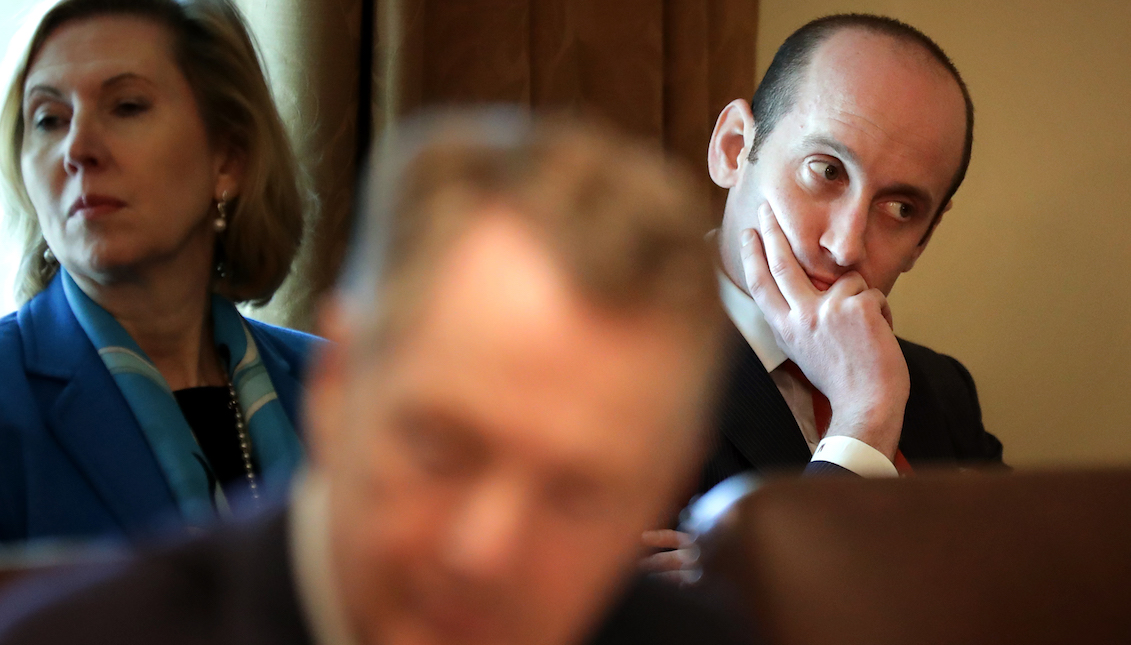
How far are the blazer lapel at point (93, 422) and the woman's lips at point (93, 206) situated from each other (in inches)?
5.9

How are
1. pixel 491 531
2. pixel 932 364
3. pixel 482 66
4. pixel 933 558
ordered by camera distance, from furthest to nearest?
pixel 482 66 < pixel 932 364 < pixel 933 558 < pixel 491 531

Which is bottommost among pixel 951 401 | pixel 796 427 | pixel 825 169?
pixel 951 401

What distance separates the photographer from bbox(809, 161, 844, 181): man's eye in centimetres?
158

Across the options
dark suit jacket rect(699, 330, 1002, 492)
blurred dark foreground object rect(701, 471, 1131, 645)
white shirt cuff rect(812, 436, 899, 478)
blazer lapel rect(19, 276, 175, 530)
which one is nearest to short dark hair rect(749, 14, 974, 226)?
dark suit jacket rect(699, 330, 1002, 492)

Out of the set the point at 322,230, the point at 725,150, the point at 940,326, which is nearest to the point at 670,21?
the point at 725,150

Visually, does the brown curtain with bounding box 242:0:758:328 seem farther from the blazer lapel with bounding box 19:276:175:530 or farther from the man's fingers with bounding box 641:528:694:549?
the man's fingers with bounding box 641:528:694:549

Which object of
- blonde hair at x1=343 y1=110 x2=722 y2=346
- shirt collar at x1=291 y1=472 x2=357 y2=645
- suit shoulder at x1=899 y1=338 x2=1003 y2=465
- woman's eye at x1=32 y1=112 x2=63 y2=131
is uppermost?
blonde hair at x1=343 y1=110 x2=722 y2=346

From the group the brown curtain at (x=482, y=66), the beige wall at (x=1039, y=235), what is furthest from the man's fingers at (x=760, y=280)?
the beige wall at (x=1039, y=235)

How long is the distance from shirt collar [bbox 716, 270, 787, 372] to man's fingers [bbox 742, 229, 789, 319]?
1.0 inches

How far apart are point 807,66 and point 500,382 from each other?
135 centimetres

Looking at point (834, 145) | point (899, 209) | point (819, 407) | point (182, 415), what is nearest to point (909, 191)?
point (899, 209)

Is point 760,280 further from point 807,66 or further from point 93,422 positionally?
point 93,422

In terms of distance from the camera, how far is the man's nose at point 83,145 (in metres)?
1.40

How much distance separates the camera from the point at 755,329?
1.65 m
